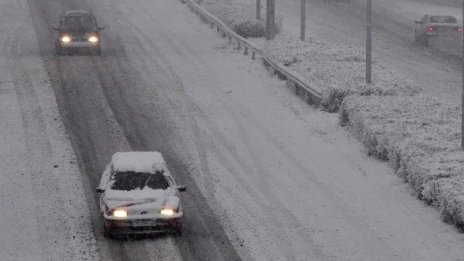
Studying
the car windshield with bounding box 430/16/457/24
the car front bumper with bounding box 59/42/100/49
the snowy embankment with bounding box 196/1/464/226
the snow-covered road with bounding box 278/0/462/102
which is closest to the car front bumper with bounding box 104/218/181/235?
the snowy embankment with bounding box 196/1/464/226

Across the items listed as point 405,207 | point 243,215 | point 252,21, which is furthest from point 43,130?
point 252,21

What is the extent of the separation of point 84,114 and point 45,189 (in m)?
7.44

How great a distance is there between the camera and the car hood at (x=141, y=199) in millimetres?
20328

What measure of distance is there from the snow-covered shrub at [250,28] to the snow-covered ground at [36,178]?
33.0 ft

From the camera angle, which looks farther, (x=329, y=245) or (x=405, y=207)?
(x=405, y=207)

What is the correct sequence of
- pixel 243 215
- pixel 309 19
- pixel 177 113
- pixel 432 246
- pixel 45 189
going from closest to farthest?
pixel 432 246, pixel 243 215, pixel 45 189, pixel 177 113, pixel 309 19

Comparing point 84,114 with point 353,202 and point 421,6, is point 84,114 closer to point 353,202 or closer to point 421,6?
point 353,202

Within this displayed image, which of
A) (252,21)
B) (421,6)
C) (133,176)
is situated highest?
(133,176)

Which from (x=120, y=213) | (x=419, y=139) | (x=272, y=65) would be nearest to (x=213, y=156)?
(x=419, y=139)

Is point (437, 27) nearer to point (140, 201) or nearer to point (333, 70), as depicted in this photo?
point (333, 70)

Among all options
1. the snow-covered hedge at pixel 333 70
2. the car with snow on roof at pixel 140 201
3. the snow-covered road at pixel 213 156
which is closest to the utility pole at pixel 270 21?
the snow-covered hedge at pixel 333 70

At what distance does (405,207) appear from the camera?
76.7ft

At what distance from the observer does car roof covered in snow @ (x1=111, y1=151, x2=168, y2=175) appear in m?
21.4

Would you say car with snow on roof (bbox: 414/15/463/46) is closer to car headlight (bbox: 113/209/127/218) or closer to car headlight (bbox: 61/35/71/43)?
car headlight (bbox: 61/35/71/43)
